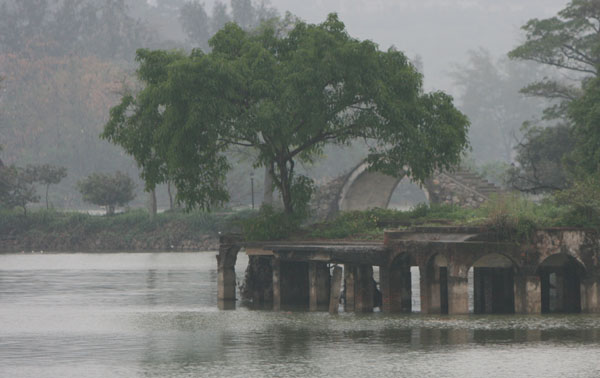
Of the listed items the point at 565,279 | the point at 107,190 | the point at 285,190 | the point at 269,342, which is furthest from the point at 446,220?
the point at 107,190

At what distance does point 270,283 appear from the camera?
47344 millimetres

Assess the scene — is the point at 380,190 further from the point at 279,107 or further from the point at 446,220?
the point at 446,220

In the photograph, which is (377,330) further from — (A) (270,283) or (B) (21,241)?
(B) (21,241)

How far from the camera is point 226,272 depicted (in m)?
48.0

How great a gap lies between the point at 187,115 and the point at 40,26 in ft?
489

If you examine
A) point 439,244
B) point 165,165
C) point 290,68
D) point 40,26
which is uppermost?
point 40,26

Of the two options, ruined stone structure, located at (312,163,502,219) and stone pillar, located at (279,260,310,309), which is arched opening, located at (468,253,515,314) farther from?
ruined stone structure, located at (312,163,502,219)

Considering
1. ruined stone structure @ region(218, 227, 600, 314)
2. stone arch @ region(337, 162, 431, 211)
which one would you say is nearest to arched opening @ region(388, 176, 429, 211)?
stone arch @ region(337, 162, 431, 211)

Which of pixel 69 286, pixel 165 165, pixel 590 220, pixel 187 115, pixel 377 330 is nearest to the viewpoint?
pixel 377 330

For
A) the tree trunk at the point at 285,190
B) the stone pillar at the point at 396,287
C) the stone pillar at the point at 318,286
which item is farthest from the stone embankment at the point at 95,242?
the stone pillar at the point at 396,287

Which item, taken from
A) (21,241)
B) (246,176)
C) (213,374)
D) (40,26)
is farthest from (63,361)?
(40,26)

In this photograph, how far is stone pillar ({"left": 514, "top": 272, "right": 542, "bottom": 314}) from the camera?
36312 millimetres

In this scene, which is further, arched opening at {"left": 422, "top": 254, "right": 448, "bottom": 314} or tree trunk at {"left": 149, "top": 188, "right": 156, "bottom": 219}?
tree trunk at {"left": 149, "top": 188, "right": 156, "bottom": 219}

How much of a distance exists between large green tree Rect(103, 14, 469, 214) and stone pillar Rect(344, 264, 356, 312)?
7650 mm
